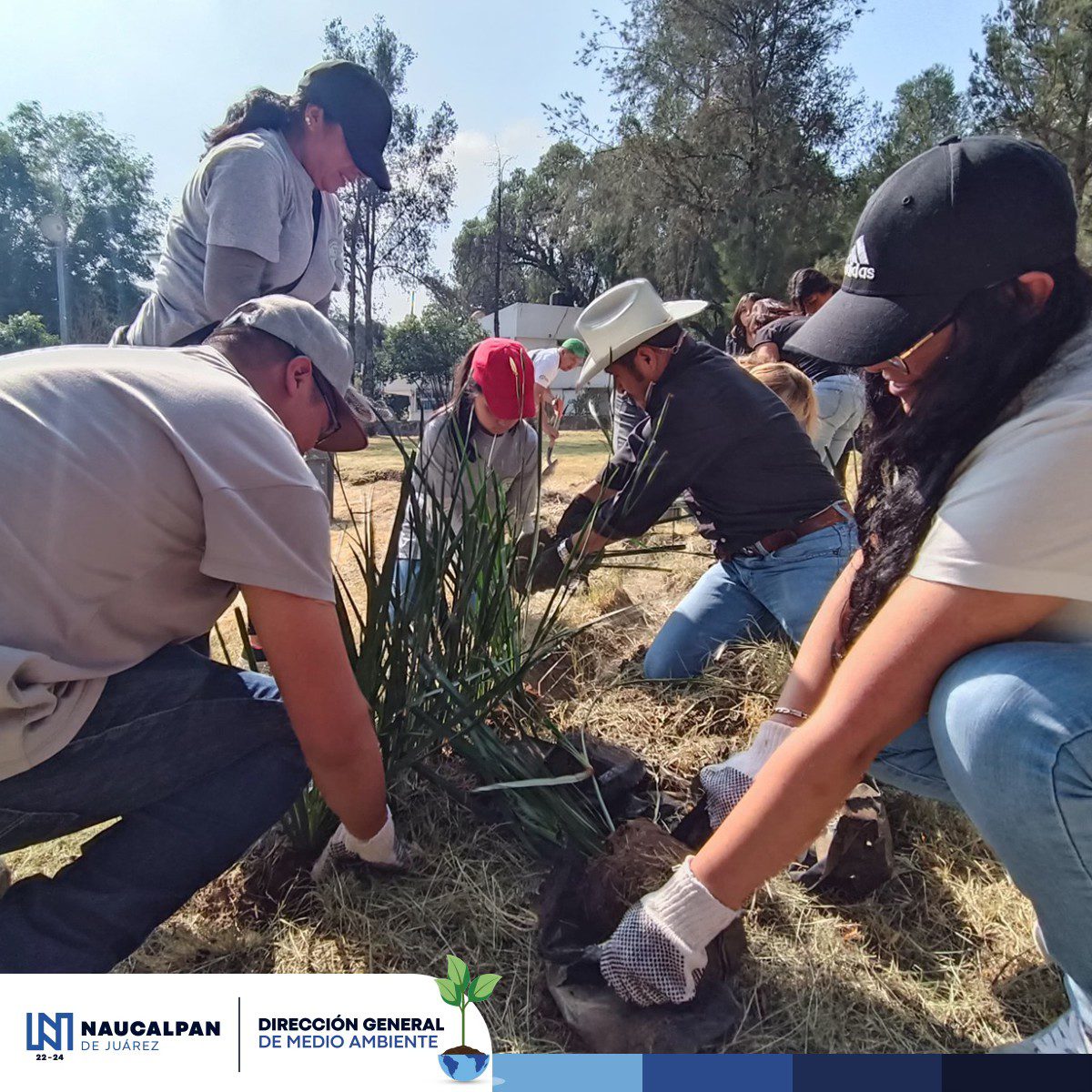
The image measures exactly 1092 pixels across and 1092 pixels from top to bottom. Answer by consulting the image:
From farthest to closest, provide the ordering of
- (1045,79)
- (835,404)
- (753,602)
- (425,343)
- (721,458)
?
(425,343) → (1045,79) → (835,404) → (753,602) → (721,458)

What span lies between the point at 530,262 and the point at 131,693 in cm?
2890

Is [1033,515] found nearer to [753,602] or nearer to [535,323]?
[753,602]

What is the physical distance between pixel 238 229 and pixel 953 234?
158 centimetres

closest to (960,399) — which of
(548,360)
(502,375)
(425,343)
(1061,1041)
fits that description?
(1061,1041)

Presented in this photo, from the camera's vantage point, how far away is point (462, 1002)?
1003 millimetres

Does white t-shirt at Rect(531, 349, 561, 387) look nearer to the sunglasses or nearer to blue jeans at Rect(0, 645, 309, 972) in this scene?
the sunglasses

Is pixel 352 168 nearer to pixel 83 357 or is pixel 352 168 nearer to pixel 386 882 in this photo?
pixel 83 357

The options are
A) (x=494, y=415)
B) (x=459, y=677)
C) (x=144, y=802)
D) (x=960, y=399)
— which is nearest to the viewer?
(x=960, y=399)

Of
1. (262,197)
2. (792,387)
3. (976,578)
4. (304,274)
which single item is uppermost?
(262,197)

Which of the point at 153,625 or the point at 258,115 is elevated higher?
the point at 258,115

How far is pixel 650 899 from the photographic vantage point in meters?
1.10

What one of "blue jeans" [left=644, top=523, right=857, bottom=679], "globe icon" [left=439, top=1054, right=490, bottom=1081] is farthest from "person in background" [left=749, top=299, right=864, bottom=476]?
"globe icon" [left=439, top=1054, right=490, bottom=1081]

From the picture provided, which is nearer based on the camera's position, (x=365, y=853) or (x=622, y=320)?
(x=365, y=853)

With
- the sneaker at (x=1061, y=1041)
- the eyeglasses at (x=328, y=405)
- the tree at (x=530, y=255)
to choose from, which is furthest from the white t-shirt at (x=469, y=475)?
the tree at (x=530, y=255)
